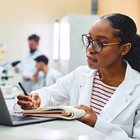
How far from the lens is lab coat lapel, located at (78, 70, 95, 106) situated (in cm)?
142

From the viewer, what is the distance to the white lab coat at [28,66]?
4.06m

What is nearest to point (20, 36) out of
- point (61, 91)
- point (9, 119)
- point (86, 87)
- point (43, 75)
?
point (43, 75)

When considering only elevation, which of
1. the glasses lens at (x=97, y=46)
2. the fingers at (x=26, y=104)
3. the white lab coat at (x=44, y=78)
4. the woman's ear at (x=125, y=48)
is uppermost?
the glasses lens at (x=97, y=46)

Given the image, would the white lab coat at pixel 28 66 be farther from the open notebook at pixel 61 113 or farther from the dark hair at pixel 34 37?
the open notebook at pixel 61 113

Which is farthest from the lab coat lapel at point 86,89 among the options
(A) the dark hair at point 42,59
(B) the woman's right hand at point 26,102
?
(A) the dark hair at point 42,59

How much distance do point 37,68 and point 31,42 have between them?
19.4 inches

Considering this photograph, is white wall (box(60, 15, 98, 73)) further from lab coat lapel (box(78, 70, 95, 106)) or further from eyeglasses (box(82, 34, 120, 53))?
eyeglasses (box(82, 34, 120, 53))

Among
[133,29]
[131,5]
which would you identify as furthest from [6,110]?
[131,5]

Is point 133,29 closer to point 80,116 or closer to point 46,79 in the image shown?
point 80,116

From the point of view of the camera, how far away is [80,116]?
962mm

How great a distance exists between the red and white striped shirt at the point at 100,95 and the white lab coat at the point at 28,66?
2.63 meters

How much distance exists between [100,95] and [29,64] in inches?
112

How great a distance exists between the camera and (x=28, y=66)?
4145mm

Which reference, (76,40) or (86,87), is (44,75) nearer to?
(76,40)
